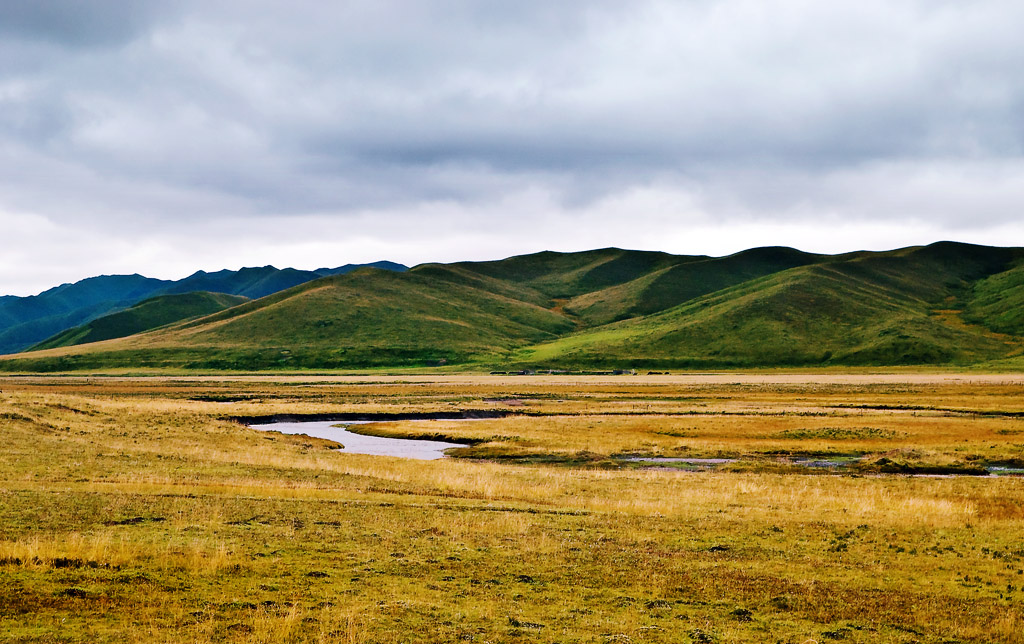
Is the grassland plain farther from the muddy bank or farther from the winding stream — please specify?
the muddy bank

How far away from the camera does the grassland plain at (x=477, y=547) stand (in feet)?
50.4

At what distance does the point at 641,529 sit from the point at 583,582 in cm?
748

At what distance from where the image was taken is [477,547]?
73.7 feet

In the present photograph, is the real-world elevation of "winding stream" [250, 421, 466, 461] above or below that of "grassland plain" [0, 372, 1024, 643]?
below

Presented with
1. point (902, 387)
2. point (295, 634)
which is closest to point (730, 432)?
point (295, 634)

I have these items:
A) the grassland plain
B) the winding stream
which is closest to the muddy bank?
the winding stream

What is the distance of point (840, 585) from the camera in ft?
63.4

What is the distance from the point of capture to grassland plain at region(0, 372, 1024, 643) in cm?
1537

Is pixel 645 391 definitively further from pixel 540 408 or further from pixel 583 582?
pixel 583 582

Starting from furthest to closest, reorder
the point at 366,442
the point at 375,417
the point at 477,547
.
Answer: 1. the point at 375,417
2. the point at 366,442
3. the point at 477,547

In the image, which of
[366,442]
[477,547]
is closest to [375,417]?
[366,442]

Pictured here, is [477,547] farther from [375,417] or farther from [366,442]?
[375,417]

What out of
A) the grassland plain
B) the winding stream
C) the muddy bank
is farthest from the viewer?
the muddy bank

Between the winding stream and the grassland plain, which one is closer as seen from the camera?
the grassland plain
